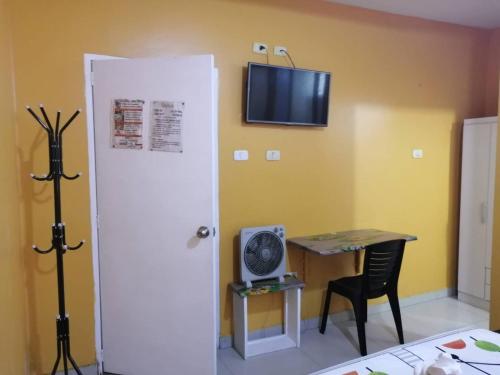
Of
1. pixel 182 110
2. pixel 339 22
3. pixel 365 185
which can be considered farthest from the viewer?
pixel 365 185

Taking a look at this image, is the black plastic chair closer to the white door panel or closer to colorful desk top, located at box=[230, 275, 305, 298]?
colorful desk top, located at box=[230, 275, 305, 298]

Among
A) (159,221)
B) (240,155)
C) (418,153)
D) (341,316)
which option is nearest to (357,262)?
(341,316)

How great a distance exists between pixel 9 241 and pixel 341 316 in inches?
105

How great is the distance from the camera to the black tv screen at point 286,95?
2.76 metres

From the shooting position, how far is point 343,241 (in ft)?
9.43

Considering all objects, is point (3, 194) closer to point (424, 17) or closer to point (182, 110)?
point (182, 110)

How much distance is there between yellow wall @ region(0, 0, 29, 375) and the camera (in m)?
1.70

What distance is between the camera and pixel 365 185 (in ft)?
11.0

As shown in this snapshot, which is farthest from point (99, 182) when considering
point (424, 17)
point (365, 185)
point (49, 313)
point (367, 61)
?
point (424, 17)

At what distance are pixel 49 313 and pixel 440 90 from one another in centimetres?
389

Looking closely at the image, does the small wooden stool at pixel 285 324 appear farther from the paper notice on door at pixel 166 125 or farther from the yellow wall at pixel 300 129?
the paper notice on door at pixel 166 125

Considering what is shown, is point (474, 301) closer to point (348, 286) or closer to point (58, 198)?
point (348, 286)

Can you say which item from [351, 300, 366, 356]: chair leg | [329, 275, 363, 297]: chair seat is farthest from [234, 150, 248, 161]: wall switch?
[351, 300, 366, 356]: chair leg

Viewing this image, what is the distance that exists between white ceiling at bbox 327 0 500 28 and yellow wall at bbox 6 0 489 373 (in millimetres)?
96
